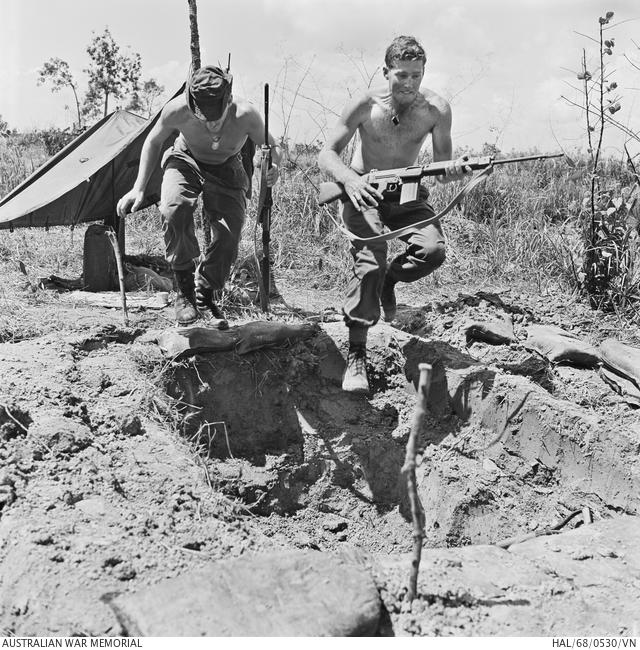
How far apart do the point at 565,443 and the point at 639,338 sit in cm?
167

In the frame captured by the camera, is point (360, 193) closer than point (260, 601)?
No

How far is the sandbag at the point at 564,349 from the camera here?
15.4 ft

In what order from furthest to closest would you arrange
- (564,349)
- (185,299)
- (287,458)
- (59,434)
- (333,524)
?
1. (564,349)
2. (185,299)
3. (287,458)
4. (333,524)
5. (59,434)

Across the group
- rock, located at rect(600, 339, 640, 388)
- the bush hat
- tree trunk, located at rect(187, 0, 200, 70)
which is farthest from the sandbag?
tree trunk, located at rect(187, 0, 200, 70)

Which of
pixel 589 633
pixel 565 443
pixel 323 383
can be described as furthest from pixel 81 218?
pixel 589 633

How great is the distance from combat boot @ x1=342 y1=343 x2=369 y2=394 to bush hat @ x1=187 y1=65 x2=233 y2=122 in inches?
59.2

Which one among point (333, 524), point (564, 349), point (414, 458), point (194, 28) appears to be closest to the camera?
point (414, 458)

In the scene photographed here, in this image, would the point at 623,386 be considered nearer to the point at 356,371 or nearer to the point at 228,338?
the point at 356,371

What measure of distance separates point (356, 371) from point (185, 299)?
116cm

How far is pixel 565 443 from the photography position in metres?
3.96

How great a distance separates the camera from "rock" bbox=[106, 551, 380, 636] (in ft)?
7.17

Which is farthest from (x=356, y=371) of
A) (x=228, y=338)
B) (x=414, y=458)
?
(x=414, y=458)

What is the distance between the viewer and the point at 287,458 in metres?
4.34

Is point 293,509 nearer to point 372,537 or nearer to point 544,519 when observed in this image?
point 372,537
